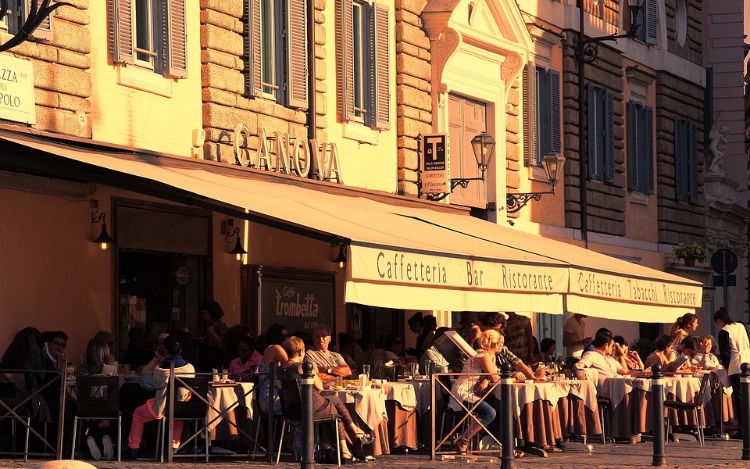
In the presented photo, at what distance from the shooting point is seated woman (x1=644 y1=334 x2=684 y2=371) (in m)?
20.0

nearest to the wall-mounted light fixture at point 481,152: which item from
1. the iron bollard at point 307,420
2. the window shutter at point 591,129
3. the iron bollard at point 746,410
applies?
the window shutter at point 591,129

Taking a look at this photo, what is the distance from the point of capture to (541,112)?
27.8m

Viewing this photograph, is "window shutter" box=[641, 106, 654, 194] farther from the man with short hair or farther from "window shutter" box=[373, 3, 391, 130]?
the man with short hair

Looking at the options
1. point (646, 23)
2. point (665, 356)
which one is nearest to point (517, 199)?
point (665, 356)

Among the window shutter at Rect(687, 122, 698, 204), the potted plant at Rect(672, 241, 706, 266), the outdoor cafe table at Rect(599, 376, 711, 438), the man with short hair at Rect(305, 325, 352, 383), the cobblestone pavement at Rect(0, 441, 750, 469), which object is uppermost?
the window shutter at Rect(687, 122, 698, 204)

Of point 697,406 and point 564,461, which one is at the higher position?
point 697,406

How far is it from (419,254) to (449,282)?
62 cm

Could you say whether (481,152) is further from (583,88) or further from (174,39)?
(174,39)

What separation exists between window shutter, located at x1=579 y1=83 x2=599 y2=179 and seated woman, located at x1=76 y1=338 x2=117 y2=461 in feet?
48.8

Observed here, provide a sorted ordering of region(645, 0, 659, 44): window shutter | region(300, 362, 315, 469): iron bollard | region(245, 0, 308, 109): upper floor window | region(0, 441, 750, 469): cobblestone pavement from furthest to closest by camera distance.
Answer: region(645, 0, 659, 44): window shutter < region(245, 0, 308, 109): upper floor window < region(0, 441, 750, 469): cobblestone pavement < region(300, 362, 315, 469): iron bollard

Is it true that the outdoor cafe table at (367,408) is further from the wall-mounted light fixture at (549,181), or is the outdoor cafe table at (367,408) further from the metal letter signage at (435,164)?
the wall-mounted light fixture at (549,181)

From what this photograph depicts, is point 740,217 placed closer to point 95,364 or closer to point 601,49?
point 601,49

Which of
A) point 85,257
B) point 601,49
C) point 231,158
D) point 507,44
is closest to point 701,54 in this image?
point 601,49

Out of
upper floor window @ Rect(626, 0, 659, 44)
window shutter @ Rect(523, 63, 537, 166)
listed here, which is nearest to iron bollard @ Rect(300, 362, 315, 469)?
window shutter @ Rect(523, 63, 537, 166)
